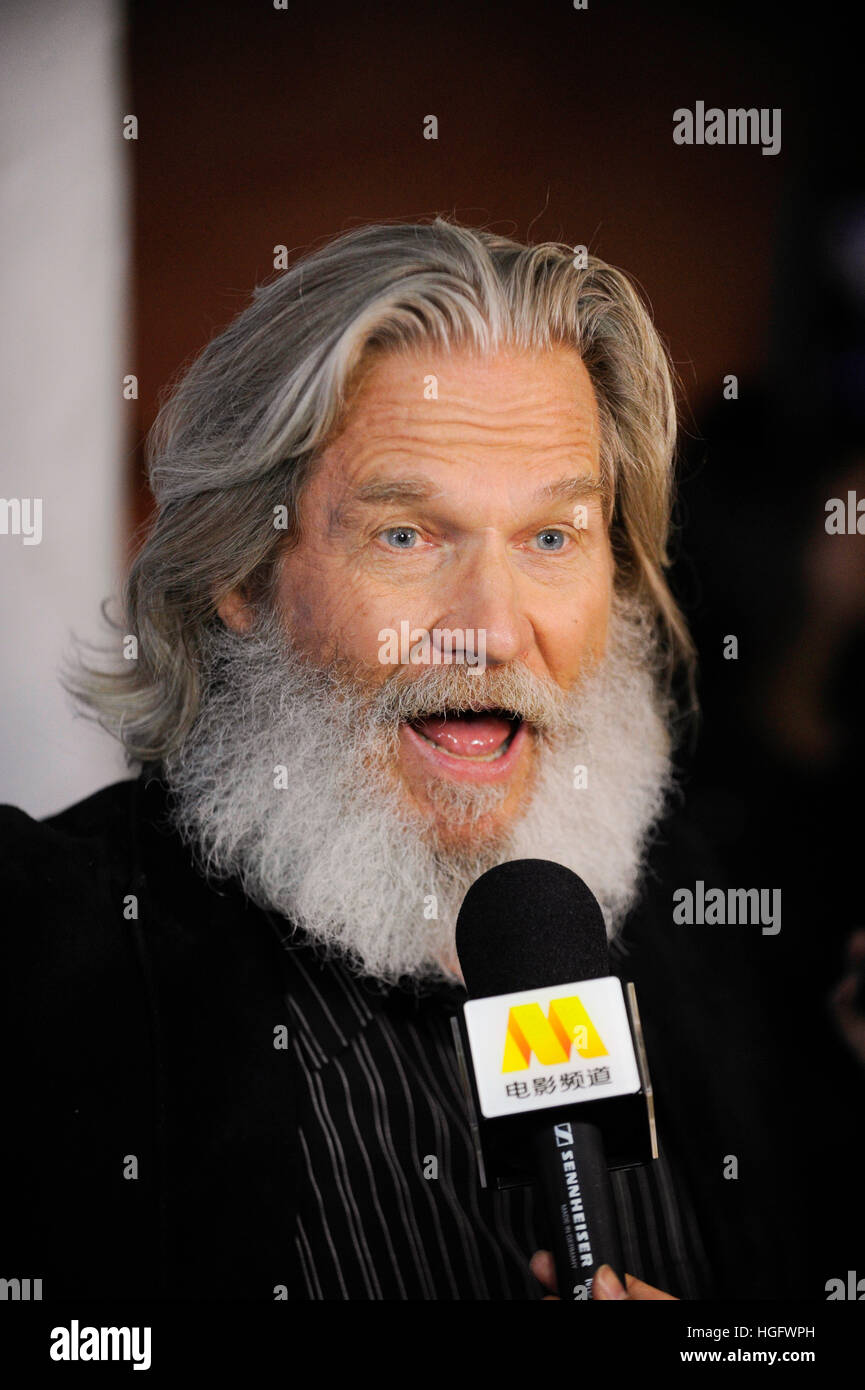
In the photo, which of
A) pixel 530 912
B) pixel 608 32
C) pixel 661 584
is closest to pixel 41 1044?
pixel 530 912

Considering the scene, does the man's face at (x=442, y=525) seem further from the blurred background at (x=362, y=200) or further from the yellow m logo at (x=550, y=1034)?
the yellow m logo at (x=550, y=1034)

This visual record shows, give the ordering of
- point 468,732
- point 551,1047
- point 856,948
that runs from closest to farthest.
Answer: point 551,1047 < point 468,732 < point 856,948

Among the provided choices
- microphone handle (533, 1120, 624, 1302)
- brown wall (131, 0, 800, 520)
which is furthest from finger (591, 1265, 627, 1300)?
brown wall (131, 0, 800, 520)

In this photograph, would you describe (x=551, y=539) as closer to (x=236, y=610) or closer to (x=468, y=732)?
(x=468, y=732)

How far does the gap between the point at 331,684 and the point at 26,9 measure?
159 centimetres

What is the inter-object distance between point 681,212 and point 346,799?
4.79 feet

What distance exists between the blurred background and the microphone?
4.00 feet

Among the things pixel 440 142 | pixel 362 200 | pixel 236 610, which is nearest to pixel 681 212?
pixel 440 142

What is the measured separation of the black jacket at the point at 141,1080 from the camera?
7.55 feet

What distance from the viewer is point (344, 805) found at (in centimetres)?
259

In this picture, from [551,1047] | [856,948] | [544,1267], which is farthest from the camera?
[856,948]

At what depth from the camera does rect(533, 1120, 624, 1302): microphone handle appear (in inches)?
60.2

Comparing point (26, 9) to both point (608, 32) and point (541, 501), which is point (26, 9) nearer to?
point (608, 32)

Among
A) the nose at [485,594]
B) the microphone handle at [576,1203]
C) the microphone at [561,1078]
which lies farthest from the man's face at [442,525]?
the microphone handle at [576,1203]
